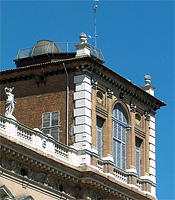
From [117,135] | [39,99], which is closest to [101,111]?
[117,135]

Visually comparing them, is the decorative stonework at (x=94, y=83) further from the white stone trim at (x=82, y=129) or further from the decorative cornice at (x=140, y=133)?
the decorative cornice at (x=140, y=133)

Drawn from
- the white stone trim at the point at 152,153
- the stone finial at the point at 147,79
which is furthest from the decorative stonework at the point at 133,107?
the stone finial at the point at 147,79

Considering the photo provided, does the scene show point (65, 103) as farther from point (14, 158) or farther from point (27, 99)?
point (14, 158)

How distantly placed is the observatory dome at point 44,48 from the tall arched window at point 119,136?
17.5ft

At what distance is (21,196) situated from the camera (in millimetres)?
42875

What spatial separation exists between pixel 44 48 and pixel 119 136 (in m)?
7.35

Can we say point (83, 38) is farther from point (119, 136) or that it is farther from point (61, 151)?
point (61, 151)

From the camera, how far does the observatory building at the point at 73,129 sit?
143 ft

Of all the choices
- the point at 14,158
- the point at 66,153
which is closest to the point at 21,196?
the point at 14,158

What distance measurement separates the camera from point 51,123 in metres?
49.6

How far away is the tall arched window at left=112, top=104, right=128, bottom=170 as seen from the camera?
51.7m

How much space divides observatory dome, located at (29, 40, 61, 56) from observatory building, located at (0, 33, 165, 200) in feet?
0.21

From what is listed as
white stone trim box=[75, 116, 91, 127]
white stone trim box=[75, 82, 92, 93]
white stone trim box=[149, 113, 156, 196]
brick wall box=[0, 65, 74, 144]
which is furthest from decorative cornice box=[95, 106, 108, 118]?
white stone trim box=[149, 113, 156, 196]

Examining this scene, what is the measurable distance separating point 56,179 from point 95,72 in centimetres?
766
